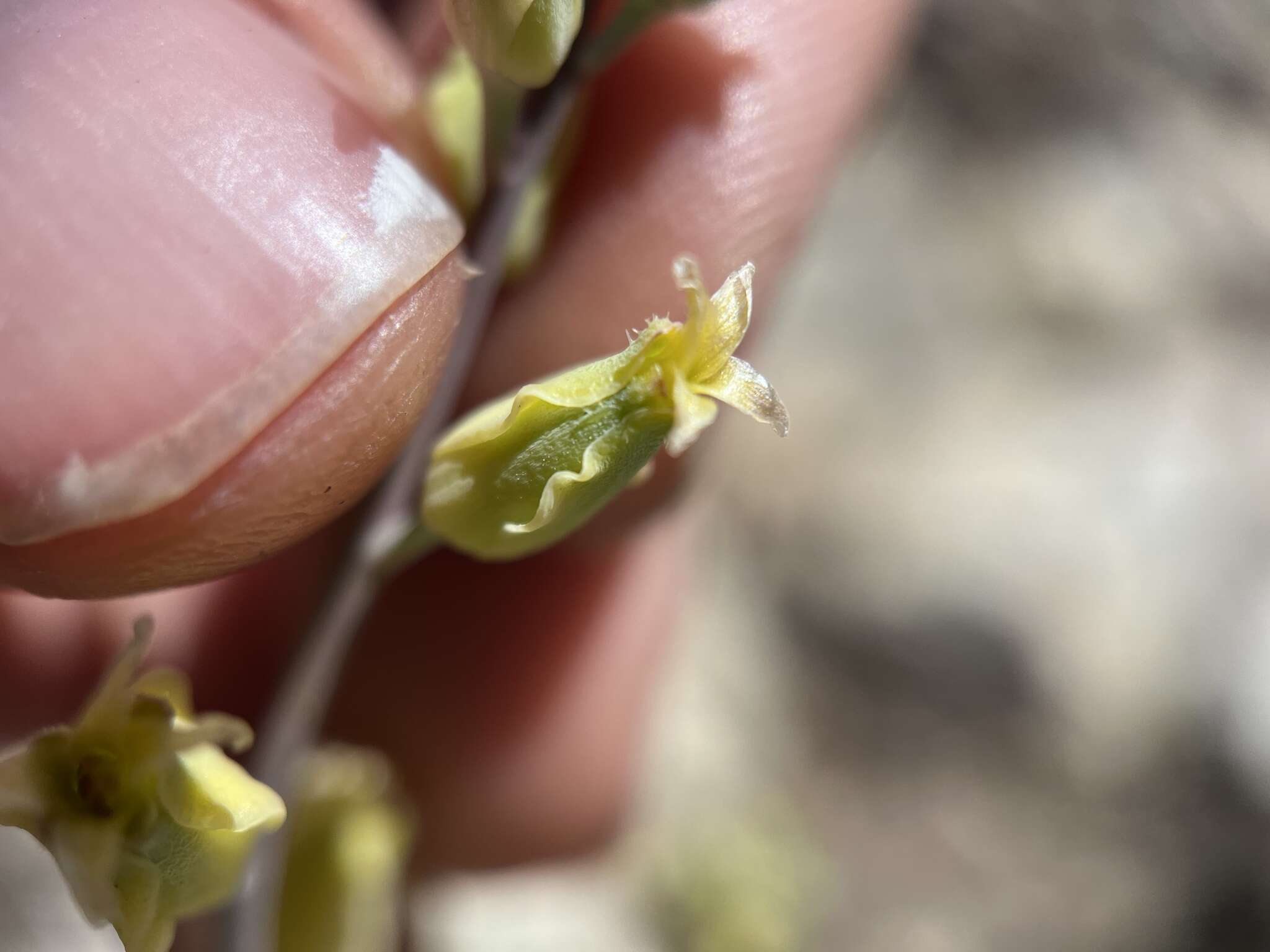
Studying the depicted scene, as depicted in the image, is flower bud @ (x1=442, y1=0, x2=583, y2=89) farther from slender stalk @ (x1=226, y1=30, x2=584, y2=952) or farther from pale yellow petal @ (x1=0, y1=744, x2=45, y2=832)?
pale yellow petal @ (x1=0, y1=744, x2=45, y2=832)

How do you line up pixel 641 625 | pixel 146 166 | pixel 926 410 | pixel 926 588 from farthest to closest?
1. pixel 926 410
2. pixel 926 588
3. pixel 641 625
4. pixel 146 166

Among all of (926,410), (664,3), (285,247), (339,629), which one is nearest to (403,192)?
(285,247)

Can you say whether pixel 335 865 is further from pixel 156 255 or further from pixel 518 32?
pixel 518 32

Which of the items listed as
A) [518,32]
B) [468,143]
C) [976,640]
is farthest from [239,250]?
[976,640]

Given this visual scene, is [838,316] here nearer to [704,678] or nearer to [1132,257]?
[1132,257]

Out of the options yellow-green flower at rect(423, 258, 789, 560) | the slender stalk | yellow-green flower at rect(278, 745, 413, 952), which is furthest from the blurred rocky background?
yellow-green flower at rect(423, 258, 789, 560)

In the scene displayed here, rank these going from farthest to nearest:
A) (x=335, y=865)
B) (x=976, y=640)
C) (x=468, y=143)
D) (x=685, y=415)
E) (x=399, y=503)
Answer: (x=976, y=640) → (x=335, y=865) → (x=468, y=143) → (x=399, y=503) → (x=685, y=415)
